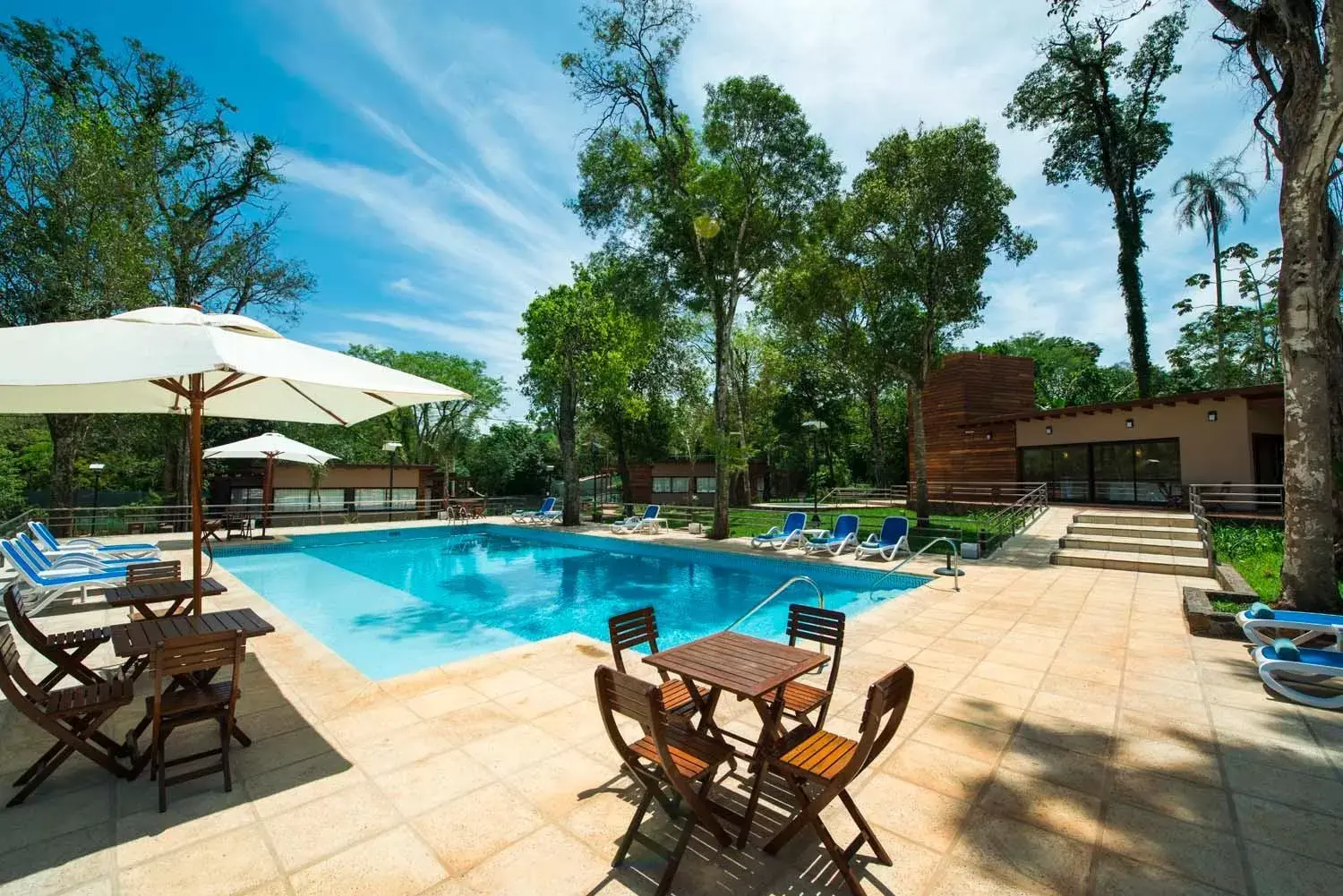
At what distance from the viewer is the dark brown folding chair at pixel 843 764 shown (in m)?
2.07

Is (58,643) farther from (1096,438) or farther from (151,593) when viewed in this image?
(1096,438)

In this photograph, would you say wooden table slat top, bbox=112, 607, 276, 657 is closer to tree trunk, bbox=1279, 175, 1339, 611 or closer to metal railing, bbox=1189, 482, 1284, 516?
tree trunk, bbox=1279, 175, 1339, 611

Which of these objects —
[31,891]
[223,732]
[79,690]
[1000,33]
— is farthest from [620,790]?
[1000,33]

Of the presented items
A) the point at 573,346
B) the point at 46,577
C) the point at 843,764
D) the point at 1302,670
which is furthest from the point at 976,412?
the point at 46,577

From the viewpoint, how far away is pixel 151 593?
4738 mm

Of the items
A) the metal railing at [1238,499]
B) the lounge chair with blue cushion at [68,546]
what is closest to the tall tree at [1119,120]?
the metal railing at [1238,499]

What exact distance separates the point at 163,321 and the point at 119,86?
2217cm

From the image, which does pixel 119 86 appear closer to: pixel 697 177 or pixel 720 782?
pixel 697 177

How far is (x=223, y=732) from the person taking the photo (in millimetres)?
2973

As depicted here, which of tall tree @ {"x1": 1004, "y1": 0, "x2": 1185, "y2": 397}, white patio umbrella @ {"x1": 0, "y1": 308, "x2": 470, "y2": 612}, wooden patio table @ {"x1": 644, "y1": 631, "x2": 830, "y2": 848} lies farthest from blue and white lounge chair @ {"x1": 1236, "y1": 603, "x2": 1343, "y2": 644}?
tall tree @ {"x1": 1004, "y1": 0, "x2": 1185, "y2": 397}

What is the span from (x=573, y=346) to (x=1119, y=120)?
22976 millimetres

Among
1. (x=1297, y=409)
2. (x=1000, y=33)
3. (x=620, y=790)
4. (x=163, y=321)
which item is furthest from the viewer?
(x=1000, y=33)

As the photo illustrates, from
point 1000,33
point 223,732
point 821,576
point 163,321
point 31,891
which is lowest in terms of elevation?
point 821,576

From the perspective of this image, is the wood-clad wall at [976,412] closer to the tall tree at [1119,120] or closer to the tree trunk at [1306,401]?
the tall tree at [1119,120]
